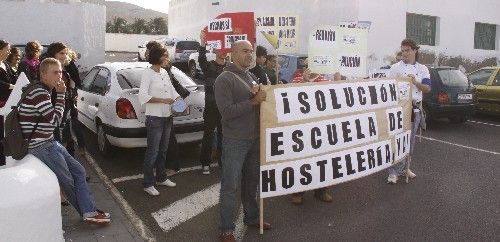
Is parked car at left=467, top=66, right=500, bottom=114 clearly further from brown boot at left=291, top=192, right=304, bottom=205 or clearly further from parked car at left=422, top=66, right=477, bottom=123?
brown boot at left=291, top=192, right=304, bottom=205

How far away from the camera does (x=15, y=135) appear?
3.77 m

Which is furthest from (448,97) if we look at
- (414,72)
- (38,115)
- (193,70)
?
(193,70)

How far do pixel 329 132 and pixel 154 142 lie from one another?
6.92 feet

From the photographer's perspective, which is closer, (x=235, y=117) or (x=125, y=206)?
(x=235, y=117)

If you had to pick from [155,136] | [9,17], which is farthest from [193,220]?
[9,17]

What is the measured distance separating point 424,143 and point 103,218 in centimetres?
665

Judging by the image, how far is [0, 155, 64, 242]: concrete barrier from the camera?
9.00 feet

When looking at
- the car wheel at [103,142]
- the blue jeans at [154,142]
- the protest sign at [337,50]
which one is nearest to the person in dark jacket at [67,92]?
the car wheel at [103,142]

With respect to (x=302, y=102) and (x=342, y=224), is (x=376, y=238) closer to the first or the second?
(x=342, y=224)

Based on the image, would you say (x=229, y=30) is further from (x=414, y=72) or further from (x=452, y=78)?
(x=452, y=78)

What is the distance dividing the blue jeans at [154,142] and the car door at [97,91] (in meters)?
1.95

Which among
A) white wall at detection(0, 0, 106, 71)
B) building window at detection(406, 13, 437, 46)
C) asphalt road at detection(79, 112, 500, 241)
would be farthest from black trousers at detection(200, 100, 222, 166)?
building window at detection(406, 13, 437, 46)

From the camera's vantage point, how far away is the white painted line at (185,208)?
5.12 meters

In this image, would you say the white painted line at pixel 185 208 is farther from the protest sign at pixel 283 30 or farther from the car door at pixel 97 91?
the protest sign at pixel 283 30
